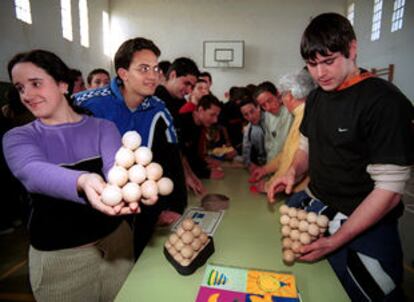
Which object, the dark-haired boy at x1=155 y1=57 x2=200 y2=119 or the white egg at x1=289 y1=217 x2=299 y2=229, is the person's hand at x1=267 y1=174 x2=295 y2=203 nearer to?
the white egg at x1=289 y1=217 x2=299 y2=229

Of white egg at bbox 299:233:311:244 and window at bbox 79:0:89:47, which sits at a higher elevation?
window at bbox 79:0:89:47

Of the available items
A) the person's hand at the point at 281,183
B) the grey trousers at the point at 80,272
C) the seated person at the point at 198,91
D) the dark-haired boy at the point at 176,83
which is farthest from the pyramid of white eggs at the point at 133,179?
the seated person at the point at 198,91

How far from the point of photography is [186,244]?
3.39 feet

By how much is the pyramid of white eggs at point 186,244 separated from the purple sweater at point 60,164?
0.30 meters

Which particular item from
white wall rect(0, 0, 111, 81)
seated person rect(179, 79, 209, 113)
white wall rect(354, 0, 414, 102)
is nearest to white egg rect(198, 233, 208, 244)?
seated person rect(179, 79, 209, 113)

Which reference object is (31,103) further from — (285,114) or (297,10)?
(297,10)

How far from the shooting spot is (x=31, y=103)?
994 millimetres

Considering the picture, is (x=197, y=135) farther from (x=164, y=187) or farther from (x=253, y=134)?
(x=164, y=187)

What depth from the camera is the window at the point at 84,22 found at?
27.7ft

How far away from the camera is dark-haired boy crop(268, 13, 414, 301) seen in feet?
3.14

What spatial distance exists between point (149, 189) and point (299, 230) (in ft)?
2.05

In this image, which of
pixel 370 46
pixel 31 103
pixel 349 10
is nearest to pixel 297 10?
pixel 349 10

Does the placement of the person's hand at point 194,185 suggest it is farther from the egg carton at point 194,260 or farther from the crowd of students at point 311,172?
the egg carton at point 194,260

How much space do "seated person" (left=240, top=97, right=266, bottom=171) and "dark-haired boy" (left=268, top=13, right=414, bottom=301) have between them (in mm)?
1632
